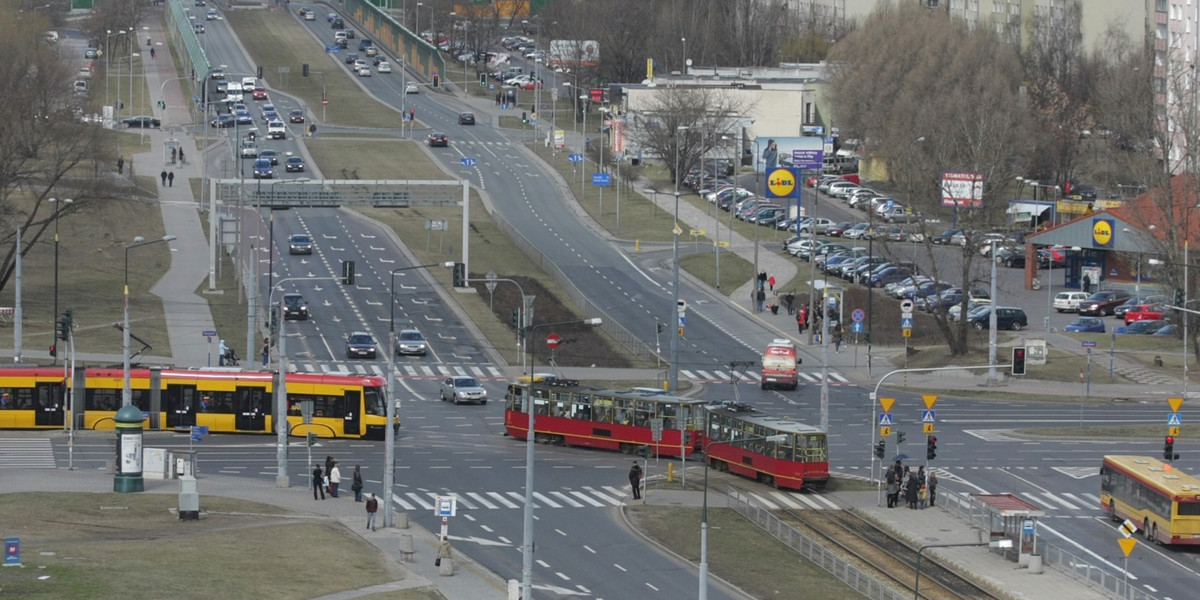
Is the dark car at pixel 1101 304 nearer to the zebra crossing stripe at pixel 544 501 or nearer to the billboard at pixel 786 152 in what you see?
the billboard at pixel 786 152

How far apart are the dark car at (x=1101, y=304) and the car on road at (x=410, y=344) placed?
133 feet

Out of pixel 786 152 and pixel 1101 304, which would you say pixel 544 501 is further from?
pixel 786 152

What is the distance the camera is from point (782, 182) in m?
139

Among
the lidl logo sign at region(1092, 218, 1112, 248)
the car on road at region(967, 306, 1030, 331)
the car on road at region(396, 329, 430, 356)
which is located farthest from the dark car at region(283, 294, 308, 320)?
the lidl logo sign at region(1092, 218, 1112, 248)

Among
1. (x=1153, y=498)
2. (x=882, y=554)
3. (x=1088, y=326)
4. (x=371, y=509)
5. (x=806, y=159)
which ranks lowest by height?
(x=882, y=554)

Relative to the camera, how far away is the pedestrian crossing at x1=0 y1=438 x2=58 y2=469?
2835 inches

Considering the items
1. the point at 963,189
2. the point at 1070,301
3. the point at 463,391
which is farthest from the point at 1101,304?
the point at 463,391

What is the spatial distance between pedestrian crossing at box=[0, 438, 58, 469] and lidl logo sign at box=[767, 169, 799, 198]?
2750 inches

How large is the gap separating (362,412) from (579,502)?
1531 centimetres

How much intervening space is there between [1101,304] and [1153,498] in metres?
51.7

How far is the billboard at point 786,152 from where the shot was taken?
A: 468ft

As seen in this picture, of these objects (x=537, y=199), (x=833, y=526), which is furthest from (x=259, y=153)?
(x=833, y=526)

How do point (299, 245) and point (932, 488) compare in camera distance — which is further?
point (299, 245)

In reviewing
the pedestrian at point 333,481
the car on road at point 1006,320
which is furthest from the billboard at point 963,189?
the pedestrian at point 333,481
